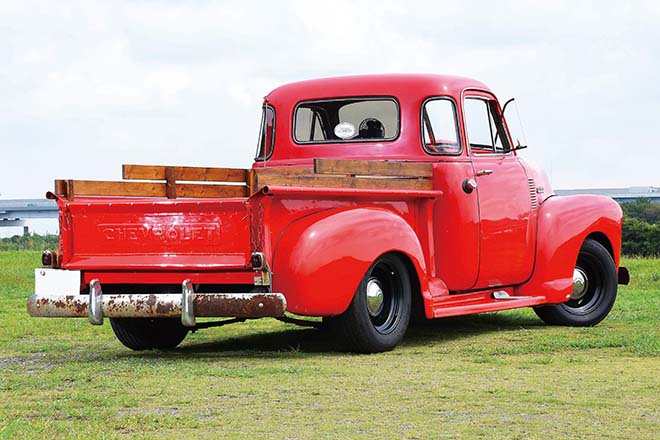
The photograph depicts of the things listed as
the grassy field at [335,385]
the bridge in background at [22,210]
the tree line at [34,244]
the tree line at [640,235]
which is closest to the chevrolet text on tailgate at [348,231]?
the grassy field at [335,385]

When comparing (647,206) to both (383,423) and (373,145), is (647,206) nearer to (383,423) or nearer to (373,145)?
(373,145)

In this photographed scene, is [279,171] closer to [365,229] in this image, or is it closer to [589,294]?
[365,229]

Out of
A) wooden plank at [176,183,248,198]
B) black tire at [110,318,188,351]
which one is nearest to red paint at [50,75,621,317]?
wooden plank at [176,183,248,198]

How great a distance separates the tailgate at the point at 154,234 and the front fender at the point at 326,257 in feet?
1.07

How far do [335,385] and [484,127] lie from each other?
14.1 ft

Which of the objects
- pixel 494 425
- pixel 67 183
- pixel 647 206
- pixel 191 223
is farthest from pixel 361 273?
pixel 647 206

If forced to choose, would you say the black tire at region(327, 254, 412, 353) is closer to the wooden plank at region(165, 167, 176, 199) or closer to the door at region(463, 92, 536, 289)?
the door at region(463, 92, 536, 289)

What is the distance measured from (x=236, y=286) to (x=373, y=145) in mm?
2305

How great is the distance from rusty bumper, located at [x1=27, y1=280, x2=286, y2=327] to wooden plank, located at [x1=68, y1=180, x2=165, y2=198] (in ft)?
2.34

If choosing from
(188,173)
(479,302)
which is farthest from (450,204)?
(188,173)

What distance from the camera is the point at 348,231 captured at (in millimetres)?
8586

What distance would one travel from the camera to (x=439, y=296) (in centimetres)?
993

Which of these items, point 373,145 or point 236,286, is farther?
point 373,145

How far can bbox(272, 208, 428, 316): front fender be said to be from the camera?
835cm
